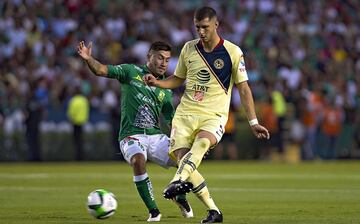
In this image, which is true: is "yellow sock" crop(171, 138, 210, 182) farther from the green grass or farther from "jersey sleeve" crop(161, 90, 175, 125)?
"jersey sleeve" crop(161, 90, 175, 125)

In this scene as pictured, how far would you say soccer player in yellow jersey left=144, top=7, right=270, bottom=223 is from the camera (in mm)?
11102

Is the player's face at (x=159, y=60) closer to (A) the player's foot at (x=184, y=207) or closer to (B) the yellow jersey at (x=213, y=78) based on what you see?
(B) the yellow jersey at (x=213, y=78)

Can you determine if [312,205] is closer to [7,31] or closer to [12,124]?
[12,124]

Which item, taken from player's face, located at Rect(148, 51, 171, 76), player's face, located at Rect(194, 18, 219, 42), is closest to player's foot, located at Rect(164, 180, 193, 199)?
player's face, located at Rect(194, 18, 219, 42)

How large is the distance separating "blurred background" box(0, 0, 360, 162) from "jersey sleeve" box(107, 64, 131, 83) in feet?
52.5

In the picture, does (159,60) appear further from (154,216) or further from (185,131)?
(154,216)

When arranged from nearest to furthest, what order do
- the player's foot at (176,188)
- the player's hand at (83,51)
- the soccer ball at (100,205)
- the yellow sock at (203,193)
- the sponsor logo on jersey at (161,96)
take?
the player's foot at (176,188) → the yellow sock at (203,193) → the player's hand at (83,51) → the soccer ball at (100,205) → the sponsor logo on jersey at (161,96)

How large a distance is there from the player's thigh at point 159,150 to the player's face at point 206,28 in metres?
1.90

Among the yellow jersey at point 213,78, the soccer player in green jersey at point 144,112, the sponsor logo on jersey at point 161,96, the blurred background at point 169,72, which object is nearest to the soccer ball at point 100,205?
the soccer player in green jersey at point 144,112

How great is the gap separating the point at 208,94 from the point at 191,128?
0.44 m

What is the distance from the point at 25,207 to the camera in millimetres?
14312

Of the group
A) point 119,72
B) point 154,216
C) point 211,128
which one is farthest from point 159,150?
point 211,128

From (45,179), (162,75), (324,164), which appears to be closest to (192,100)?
(162,75)

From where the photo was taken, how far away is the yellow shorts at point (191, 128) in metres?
11.2
